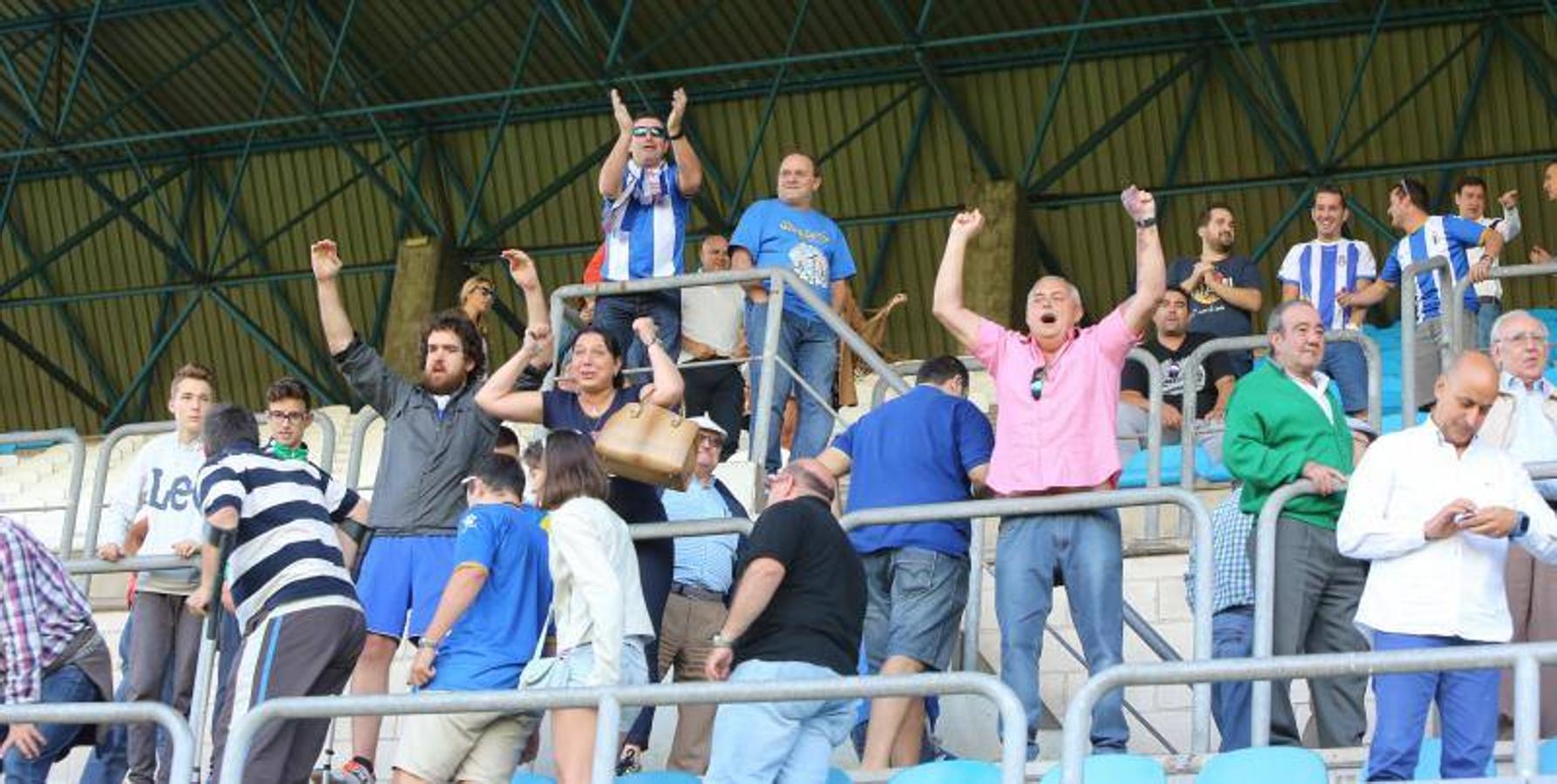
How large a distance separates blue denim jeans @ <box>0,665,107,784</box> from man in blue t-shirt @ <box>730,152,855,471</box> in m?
3.28

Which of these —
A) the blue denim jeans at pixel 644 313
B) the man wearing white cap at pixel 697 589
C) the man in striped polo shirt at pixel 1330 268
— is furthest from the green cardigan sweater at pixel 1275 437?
the man in striped polo shirt at pixel 1330 268

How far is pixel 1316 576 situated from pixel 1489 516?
1.11 meters

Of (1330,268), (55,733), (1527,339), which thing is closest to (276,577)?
(55,733)

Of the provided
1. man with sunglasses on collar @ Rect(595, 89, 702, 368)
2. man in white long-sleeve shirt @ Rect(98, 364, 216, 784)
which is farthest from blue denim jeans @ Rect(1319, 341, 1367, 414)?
man in white long-sleeve shirt @ Rect(98, 364, 216, 784)

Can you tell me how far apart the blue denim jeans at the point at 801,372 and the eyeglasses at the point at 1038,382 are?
2321 millimetres

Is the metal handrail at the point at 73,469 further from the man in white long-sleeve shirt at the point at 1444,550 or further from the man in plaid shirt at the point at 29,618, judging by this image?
the man in white long-sleeve shirt at the point at 1444,550

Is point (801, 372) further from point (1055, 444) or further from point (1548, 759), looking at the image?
point (1548, 759)

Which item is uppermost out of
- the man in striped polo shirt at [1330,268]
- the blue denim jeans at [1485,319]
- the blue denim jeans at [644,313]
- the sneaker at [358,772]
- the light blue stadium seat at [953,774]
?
the man in striped polo shirt at [1330,268]

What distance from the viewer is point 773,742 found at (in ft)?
→ 26.5

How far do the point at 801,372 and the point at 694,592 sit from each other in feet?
7.29

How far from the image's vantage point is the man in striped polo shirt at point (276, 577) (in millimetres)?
8852

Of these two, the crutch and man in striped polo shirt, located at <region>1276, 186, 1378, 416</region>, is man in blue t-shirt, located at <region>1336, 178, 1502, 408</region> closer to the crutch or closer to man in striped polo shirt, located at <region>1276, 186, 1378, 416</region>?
man in striped polo shirt, located at <region>1276, 186, 1378, 416</region>

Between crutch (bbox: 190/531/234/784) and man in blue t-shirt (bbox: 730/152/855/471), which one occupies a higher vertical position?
man in blue t-shirt (bbox: 730/152/855/471)

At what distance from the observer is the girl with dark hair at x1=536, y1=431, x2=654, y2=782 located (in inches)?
330
